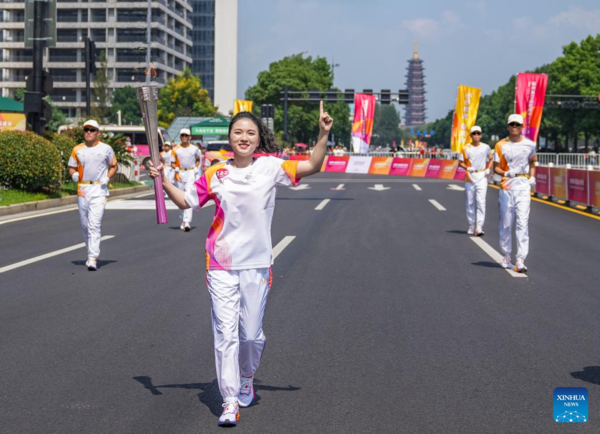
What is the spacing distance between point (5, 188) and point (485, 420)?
59.4 ft

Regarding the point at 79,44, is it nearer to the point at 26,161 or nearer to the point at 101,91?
the point at 101,91

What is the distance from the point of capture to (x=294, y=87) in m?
94.3

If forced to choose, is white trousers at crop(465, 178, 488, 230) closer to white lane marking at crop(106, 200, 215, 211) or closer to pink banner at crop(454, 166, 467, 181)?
white lane marking at crop(106, 200, 215, 211)

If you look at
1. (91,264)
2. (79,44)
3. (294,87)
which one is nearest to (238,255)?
(91,264)

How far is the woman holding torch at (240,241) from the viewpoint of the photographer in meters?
4.54

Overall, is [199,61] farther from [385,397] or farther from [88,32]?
[385,397]

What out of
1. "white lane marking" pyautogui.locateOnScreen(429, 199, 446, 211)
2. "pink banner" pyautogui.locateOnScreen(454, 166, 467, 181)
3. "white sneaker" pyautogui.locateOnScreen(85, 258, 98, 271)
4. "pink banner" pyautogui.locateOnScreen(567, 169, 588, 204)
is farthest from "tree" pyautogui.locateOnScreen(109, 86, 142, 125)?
"white sneaker" pyautogui.locateOnScreen(85, 258, 98, 271)

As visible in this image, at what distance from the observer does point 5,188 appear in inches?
805

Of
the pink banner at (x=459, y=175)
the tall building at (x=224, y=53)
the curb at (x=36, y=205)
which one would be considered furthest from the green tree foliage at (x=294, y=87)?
the curb at (x=36, y=205)

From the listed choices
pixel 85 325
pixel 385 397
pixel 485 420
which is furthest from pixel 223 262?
pixel 85 325

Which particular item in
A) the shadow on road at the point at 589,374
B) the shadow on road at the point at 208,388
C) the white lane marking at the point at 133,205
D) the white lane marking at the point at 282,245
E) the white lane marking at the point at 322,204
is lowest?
the white lane marking at the point at 133,205

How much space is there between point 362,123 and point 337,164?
2998 mm

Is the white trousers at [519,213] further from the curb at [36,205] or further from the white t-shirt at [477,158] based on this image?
the curb at [36,205]

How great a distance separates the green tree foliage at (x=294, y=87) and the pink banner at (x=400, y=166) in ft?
143
